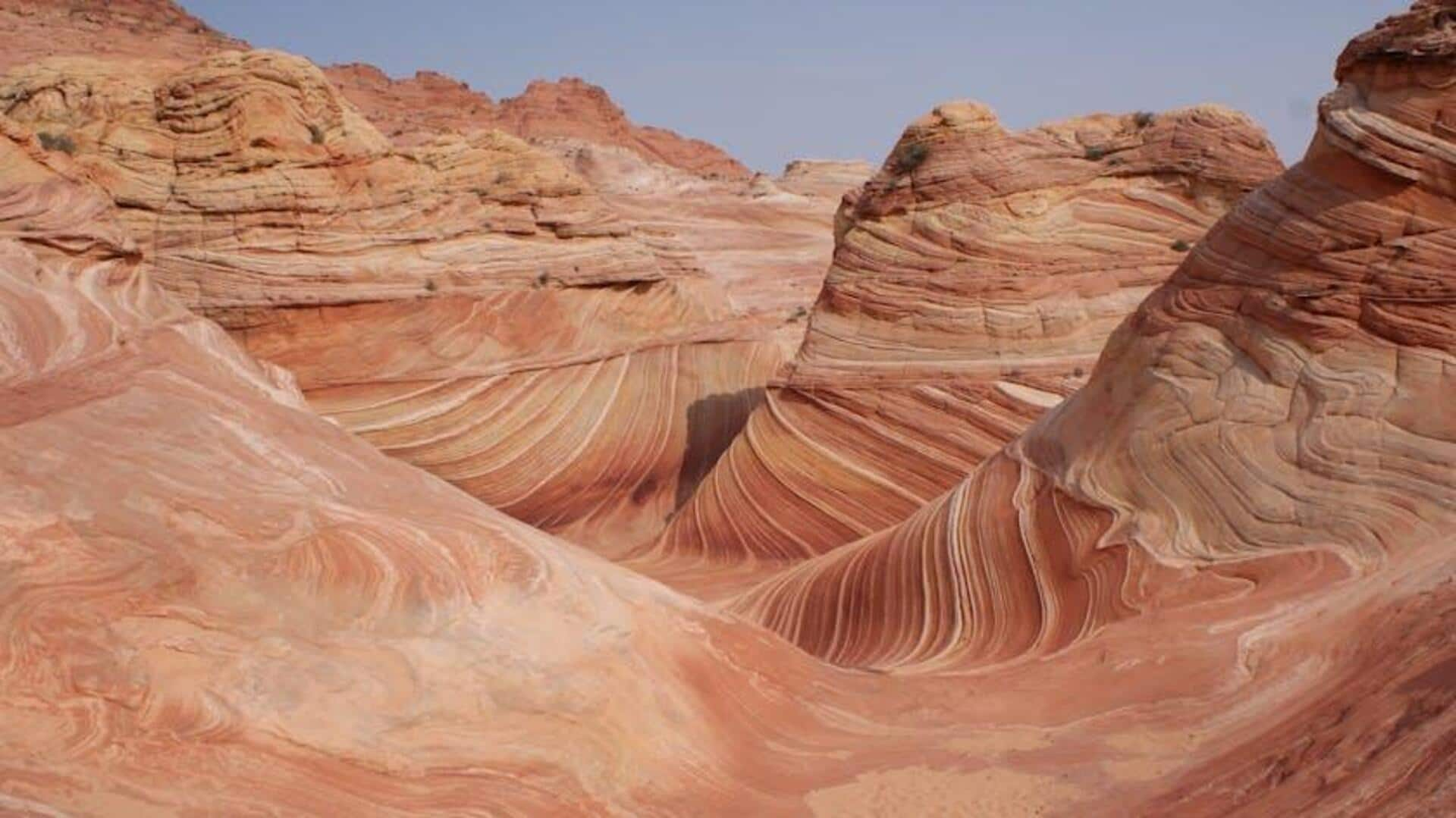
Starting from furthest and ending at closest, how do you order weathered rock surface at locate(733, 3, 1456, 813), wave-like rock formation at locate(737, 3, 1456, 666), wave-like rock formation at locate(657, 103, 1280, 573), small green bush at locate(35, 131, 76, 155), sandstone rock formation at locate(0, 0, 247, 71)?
sandstone rock formation at locate(0, 0, 247, 71), small green bush at locate(35, 131, 76, 155), wave-like rock formation at locate(657, 103, 1280, 573), wave-like rock formation at locate(737, 3, 1456, 666), weathered rock surface at locate(733, 3, 1456, 813)

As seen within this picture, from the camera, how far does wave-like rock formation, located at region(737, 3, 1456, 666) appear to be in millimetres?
7922

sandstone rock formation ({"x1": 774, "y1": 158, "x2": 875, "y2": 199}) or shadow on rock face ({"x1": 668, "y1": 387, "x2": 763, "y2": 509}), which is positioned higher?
sandstone rock formation ({"x1": 774, "y1": 158, "x2": 875, "y2": 199})

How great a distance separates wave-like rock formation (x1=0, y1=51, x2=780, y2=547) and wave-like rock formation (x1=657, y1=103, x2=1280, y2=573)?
2.90 metres

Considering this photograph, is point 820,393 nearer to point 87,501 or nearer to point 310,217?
point 310,217

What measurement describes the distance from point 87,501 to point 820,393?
907 centimetres

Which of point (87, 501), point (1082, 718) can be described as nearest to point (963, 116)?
point (1082, 718)

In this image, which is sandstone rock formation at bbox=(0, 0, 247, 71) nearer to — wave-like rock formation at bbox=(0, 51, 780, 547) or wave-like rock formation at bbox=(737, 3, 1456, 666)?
wave-like rock formation at bbox=(0, 51, 780, 547)

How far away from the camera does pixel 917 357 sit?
566 inches

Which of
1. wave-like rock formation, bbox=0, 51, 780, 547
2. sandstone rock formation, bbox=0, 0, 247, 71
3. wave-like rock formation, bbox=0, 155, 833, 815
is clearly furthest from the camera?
sandstone rock formation, bbox=0, 0, 247, 71

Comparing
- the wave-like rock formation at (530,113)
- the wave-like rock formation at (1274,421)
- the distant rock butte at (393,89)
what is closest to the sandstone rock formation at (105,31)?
the distant rock butte at (393,89)

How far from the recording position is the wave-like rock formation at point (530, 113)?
58094mm

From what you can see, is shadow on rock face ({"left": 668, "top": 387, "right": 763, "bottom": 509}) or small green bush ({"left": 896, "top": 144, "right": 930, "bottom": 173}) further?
shadow on rock face ({"left": 668, "top": 387, "right": 763, "bottom": 509})

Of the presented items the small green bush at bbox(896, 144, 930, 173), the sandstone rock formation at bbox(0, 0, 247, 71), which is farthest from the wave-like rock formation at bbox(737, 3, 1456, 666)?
the sandstone rock formation at bbox(0, 0, 247, 71)

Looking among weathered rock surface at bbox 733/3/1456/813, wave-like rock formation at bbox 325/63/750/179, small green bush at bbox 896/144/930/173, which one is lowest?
weathered rock surface at bbox 733/3/1456/813
